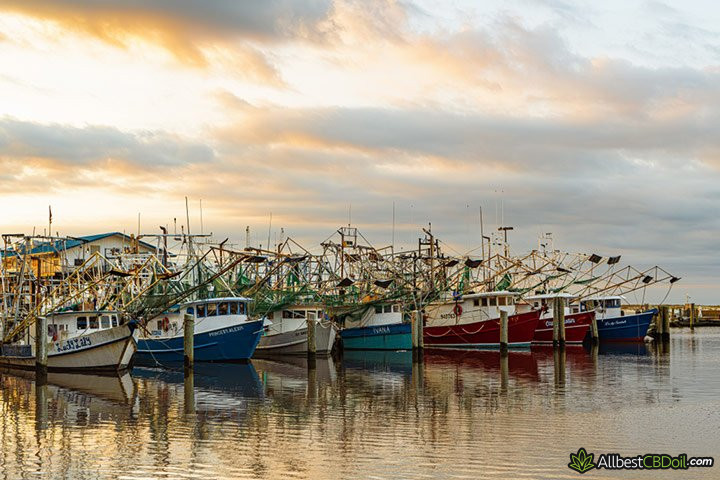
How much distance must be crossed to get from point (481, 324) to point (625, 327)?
43.9 feet

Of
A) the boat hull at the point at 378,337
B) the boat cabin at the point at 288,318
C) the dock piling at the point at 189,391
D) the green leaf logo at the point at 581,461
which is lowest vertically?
the green leaf logo at the point at 581,461

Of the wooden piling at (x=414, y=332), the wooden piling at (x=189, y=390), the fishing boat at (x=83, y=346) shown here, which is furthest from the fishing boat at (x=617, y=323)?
the fishing boat at (x=83, y=346)

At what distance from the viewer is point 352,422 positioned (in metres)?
24.3

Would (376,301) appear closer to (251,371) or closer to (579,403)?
(251,371)

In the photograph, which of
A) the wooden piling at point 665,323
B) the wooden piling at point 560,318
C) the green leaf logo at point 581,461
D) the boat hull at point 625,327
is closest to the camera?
the green leaf logo at point 581,461

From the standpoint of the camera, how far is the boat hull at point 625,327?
2525 inches

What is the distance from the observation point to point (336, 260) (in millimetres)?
59375

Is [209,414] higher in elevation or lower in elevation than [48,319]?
lower

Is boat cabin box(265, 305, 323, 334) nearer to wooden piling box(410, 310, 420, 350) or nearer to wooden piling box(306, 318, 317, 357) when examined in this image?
wooden piling box(410, 310, 420, 350)

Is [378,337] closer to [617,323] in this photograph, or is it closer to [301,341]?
[301,341]

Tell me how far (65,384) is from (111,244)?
4426 cm

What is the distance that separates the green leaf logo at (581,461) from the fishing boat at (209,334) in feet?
88.2

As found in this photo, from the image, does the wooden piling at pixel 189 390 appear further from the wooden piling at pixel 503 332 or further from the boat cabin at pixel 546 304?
the boat cabin at pixel 546 304

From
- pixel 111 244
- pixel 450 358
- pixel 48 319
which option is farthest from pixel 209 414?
pixel 111 244
